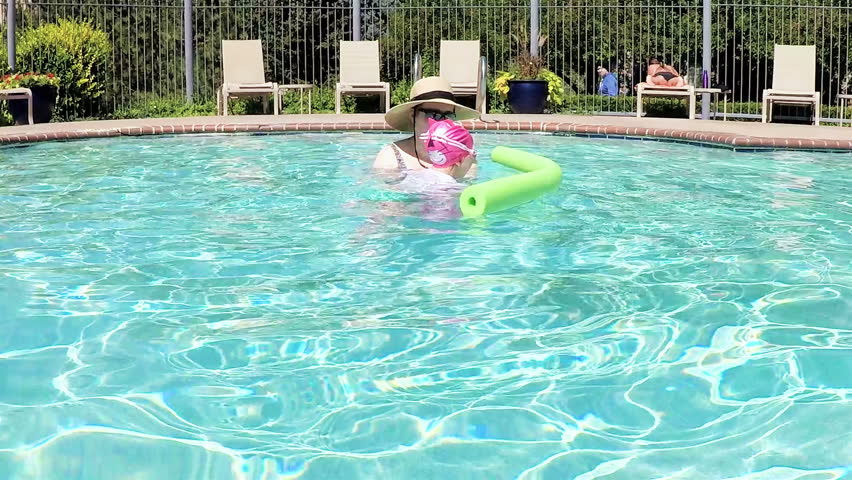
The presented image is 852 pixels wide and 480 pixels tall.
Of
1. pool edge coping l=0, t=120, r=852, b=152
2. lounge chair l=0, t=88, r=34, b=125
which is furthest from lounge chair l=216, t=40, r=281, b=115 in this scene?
lounge chair l=0, t=88, r=34, b=125

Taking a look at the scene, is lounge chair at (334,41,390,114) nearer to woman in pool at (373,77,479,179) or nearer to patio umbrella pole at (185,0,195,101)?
patio umbrella pole at (185,0,195,101)

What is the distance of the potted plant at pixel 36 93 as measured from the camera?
12914mm

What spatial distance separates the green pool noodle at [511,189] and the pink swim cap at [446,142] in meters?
0.49

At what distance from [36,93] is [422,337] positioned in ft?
34.5

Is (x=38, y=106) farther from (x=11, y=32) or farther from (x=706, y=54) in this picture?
(x=706, y=54)

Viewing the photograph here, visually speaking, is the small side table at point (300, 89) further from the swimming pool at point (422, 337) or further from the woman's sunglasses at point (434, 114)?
the woman's sunglasses at point (434, 114)

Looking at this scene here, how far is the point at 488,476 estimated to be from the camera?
9.62 feet

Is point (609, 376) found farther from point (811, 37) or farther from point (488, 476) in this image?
point (811, 37)

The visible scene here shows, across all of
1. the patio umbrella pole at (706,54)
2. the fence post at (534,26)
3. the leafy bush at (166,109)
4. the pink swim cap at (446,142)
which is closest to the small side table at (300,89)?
the leafy bush at (166,109)

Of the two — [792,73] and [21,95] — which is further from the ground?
[792,73]

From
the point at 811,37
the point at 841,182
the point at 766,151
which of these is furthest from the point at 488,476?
the point at 811,37

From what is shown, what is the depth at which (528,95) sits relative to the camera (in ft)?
47.6

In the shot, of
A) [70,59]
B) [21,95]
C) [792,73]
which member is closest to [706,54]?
[792,73]

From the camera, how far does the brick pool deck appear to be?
10.6 m
